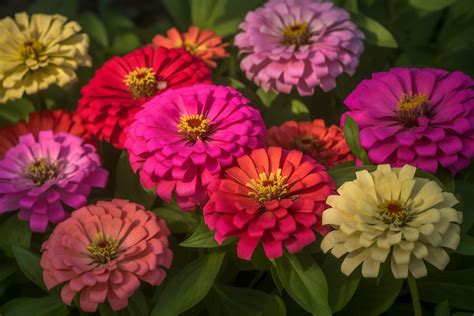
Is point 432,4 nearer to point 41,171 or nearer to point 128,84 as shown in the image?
point 128,84

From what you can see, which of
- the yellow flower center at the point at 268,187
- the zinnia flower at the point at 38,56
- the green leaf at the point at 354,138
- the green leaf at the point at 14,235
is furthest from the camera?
the zinnia flower at the point at 38,56

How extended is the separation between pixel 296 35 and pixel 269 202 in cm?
51

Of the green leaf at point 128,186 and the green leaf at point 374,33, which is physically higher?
the green leaf at point 374,33

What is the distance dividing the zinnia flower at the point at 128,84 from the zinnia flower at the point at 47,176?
6cm

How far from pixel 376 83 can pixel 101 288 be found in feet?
A: 1.84

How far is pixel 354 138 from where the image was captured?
106cm

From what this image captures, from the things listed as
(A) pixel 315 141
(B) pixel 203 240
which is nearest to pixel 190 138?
(B) pixel 203 240

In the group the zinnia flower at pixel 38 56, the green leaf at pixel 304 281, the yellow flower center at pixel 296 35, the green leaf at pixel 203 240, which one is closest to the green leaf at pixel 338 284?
the green leaf at pixel 304 281

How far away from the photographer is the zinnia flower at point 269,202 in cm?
90

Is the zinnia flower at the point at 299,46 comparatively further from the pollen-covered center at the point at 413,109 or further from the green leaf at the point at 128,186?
the green leaf at the point at 128,186

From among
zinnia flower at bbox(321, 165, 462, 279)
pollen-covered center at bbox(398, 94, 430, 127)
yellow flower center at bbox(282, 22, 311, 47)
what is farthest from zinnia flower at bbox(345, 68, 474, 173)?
yellow flower center at bbox(282, 22, 311, 47)

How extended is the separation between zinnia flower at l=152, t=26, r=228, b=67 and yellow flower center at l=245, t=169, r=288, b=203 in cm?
53

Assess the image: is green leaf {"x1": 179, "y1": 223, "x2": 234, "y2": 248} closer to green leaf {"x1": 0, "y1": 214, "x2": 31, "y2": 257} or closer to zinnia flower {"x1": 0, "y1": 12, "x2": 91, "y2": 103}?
green leaf {"x1": 0, "y1": 214, "x2": 31, "y2": 257}

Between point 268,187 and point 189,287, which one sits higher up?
point 268,187
